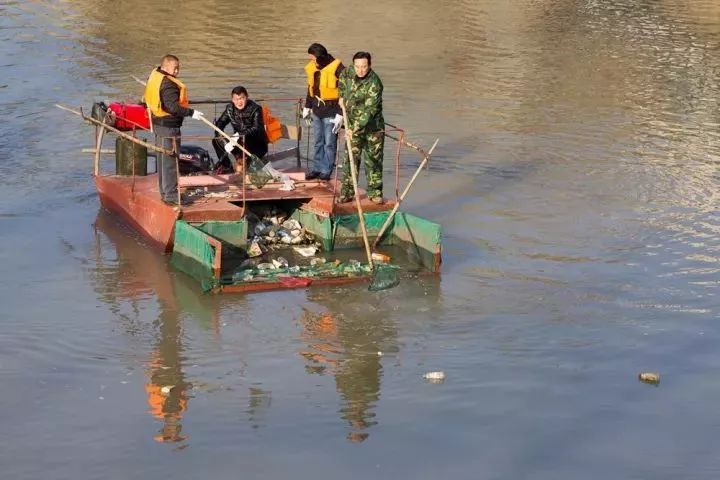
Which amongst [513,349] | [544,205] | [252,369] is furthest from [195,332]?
[544,205]

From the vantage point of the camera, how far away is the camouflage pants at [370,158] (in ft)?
46.1

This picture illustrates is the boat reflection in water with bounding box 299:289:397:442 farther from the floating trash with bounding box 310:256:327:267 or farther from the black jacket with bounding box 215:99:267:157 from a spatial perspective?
the black jacket with bounding box 215:99:267:157

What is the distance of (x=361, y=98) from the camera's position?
539 inches

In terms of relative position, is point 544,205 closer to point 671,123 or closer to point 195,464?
point 671,123

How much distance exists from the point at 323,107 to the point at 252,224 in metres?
1.56

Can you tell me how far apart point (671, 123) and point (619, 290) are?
8.84 m

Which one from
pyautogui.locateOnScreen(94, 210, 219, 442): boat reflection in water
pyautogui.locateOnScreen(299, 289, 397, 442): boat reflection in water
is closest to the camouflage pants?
pyautogui.locateOnScreen(299, 289, 397, 442): boat reflection in water

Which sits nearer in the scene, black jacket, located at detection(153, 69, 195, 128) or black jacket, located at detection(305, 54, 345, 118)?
black jacket, located at detection(153, 69, 195, 128)

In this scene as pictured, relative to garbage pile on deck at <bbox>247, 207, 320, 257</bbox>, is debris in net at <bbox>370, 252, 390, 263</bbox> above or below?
below

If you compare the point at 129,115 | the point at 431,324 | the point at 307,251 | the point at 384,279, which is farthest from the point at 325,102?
the point at 431,324

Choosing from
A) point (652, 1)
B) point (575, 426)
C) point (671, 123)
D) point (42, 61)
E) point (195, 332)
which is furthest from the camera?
point (652, 1)

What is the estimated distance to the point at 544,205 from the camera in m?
16.5

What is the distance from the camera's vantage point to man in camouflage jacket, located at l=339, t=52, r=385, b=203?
1367 centimetres

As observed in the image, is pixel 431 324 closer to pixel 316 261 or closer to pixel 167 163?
pixel 316 261
